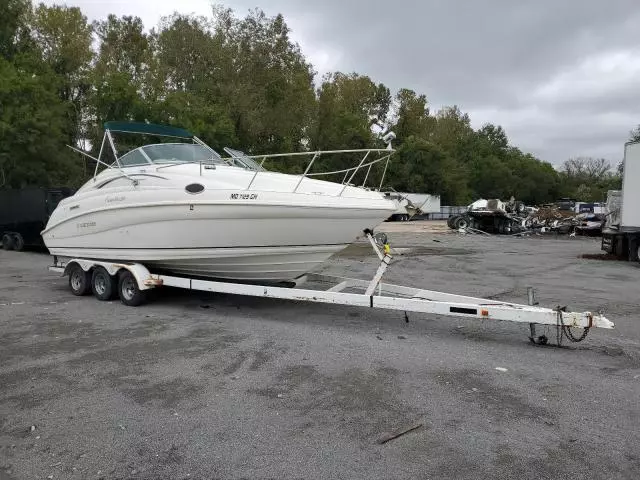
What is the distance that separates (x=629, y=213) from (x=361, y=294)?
39.2ft

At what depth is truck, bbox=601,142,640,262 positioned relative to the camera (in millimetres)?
14477

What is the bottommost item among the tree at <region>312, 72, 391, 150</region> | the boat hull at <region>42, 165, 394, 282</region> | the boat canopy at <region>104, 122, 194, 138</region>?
the boat hull at <region>42, 165, 394, 282</region>

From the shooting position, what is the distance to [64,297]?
28.0ft

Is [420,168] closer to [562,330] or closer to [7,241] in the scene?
[7,241]

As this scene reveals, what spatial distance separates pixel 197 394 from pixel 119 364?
1207mm

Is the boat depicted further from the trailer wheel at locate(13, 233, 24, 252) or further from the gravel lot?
the trailer wheel at locate(13, 233, 24, 252)

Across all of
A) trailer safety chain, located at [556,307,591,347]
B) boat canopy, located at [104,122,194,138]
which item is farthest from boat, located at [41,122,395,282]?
trailer safety chain, located at [556,307,591,347]

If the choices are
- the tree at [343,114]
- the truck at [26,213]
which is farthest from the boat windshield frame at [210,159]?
the tree at [343,114]

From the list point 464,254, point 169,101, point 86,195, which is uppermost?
point 169,101

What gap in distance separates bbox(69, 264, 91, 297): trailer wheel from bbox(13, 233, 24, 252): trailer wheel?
978 centimetres

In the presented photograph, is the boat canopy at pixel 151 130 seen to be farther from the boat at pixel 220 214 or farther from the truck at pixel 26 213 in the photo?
the truck at pixel 26 213

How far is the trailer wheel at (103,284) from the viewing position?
25.9ft

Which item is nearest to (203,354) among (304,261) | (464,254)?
(304,261)

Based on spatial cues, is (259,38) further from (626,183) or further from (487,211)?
(626,183)
